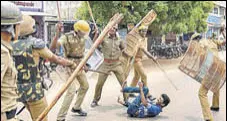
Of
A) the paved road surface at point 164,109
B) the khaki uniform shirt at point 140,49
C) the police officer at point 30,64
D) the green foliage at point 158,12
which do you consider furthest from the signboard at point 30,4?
the police officer at point 30,64

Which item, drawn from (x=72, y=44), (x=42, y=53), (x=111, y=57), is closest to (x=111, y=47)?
(x=111, y=57)

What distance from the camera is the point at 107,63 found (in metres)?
8.11

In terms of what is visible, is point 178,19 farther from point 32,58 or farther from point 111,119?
point 32,58

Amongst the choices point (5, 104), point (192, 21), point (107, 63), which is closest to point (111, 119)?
point (107, 63)

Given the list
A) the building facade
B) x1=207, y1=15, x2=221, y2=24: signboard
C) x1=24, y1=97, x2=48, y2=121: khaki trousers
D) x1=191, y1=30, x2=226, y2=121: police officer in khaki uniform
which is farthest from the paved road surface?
x1=207, y1=15, x2=221, y2=24: signboard

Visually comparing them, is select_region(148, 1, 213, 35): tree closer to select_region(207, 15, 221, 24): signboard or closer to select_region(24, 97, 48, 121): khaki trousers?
select_region(24, 97, 48, 121): khaki trousers

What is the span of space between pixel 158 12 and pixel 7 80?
16.6 metres

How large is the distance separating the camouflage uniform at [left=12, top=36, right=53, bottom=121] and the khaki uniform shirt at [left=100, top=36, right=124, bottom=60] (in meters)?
3.66

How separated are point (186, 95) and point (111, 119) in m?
3.17

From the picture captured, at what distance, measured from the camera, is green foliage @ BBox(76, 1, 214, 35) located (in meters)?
17.5

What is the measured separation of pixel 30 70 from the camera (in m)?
4.32

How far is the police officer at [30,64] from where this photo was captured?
427cm

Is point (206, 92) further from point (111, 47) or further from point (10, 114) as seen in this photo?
point (10, 114)

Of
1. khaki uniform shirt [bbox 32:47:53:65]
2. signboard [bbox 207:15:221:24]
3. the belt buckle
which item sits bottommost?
signboard [bbox 207:15:221:24]
